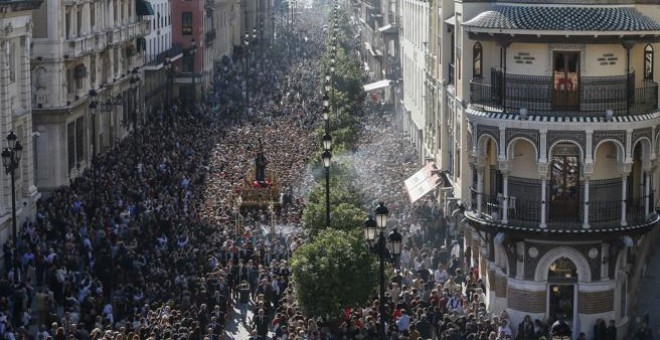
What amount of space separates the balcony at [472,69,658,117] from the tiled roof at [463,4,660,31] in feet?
5.16

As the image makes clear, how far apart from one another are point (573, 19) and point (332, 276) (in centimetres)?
957

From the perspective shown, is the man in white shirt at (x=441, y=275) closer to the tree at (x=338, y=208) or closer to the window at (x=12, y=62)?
the tree at (x=338, y=208)

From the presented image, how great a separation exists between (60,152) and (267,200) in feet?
34.5

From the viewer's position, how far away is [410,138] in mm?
80562

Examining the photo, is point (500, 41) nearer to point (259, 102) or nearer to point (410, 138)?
point (410, 138)

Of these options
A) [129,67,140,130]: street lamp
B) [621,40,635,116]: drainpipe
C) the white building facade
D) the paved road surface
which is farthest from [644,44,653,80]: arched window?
[129,67,140,130]: street lamp

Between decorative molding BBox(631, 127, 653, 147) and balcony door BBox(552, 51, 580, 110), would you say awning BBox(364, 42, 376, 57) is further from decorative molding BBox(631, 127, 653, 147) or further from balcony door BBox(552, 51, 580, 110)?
decorative molding BBox(631, 127, 653, 147)

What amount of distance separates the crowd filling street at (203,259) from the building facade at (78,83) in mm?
1565

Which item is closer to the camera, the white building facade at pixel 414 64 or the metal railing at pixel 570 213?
the metal railing at pixel 570 213

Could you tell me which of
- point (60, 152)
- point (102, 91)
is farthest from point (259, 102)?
point (60, 152)

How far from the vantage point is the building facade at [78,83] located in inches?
2562

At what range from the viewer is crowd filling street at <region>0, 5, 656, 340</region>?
37.8 metres

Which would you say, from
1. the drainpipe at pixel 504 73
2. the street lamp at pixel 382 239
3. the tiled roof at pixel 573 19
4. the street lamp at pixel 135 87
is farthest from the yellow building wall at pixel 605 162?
the street lamp at pixel 135 87

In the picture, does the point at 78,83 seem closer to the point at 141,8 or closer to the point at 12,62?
the point at 12,62
